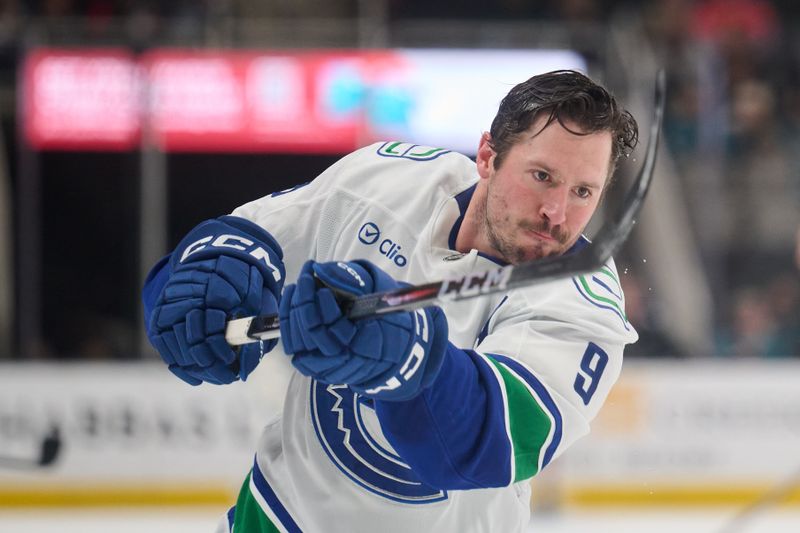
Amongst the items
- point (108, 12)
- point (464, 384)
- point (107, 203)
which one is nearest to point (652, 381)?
point (107, 203)

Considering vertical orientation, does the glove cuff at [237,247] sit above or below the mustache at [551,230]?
below

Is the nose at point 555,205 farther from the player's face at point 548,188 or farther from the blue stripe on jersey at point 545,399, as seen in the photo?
the blue stripe on jersey at point 545,399

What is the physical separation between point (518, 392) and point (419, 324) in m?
0.17

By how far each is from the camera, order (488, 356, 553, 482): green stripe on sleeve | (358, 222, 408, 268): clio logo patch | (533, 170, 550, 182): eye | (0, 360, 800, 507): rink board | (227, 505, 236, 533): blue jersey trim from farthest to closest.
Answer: (0, 360, 800, 507): rink board → (227, 505, 236, 533): blue jersey trim → (358, 222, 408, 268): clio logo patch → (533, 170, 550, 182): eye → (488, 356, 553, 482): green stripe on sleeve

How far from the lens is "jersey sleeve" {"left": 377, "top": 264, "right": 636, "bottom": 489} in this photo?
1194mm

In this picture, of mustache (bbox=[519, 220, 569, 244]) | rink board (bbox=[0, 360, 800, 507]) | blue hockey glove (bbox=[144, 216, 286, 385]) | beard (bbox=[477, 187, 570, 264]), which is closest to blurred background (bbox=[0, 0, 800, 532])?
rink board (bbox=[0, 360, 800, 507])

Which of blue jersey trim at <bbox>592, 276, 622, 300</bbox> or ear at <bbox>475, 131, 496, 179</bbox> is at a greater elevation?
ear at <bbox>475, 131, 496, 179</bbox>

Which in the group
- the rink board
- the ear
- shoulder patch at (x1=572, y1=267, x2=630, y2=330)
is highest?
the ear

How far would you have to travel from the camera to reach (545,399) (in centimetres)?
126

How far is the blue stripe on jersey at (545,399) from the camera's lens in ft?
4.13

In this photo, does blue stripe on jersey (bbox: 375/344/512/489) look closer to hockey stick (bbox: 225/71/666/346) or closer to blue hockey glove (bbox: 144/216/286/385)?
hockey stick (bbox: 225/71/666/346)

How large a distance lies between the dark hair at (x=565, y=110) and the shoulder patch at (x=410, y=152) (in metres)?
0.27

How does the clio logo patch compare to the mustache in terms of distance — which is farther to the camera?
the clio logo patch

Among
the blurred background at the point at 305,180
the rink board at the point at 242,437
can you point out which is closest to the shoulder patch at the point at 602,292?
the blurred background at the point at 305,180
